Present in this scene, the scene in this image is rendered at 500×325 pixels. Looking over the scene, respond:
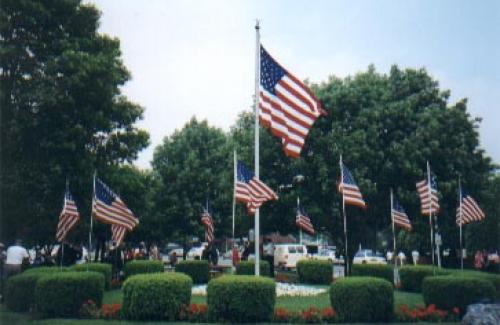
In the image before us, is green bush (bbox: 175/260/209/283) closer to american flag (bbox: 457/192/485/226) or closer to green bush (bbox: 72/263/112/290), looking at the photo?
green bush (bbox: 72/263/112/290)

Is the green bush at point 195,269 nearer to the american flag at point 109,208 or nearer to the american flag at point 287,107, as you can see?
the american flag at point 109,208

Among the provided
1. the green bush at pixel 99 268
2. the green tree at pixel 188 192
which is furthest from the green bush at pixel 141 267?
the green tree at pixel 188 192

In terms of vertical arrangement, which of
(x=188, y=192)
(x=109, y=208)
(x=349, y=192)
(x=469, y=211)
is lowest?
(x=109, y=208)

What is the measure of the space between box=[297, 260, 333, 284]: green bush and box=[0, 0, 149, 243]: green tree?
11.1 metres

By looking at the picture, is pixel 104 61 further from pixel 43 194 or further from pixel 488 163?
pixel 488 163

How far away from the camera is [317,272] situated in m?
29.3

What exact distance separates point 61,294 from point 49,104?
10171 mm

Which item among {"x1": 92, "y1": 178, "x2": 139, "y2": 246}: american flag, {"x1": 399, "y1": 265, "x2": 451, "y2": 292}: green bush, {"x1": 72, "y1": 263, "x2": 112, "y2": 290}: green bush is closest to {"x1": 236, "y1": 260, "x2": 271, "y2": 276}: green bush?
{"x1": 72, "y1": 263, "x2": 112, "y2": 290}: green bush

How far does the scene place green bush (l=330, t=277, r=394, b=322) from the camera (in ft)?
51.4

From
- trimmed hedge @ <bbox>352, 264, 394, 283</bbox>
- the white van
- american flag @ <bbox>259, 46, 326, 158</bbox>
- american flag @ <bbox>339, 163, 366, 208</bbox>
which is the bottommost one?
trimmed hedge @ <bbox>352, 264, 394, 283</bbox>

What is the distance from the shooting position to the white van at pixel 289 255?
48.5m

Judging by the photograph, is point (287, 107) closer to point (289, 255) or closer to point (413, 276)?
point (413, 276)

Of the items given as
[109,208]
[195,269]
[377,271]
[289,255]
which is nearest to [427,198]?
[377,271]

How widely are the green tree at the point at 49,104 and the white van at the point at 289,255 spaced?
25.0 m
